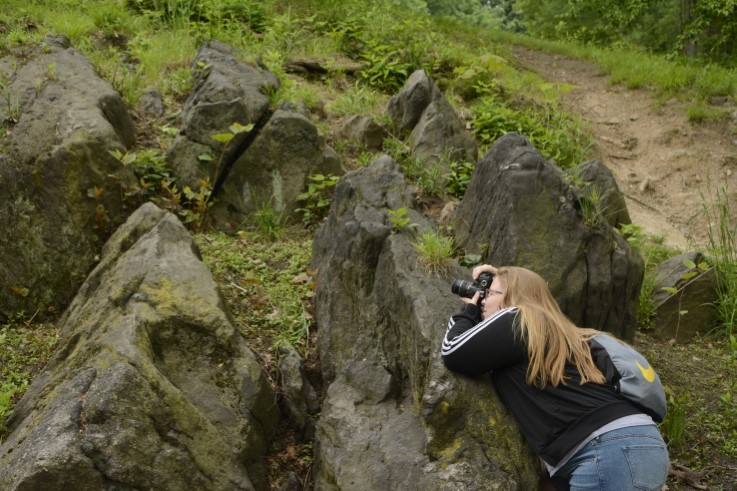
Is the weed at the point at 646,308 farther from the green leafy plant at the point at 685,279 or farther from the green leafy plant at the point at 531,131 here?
the green leafy plant at the point at 531,131

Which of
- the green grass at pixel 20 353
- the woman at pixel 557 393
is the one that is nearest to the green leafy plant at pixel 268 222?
the green grass at pixel 20 353

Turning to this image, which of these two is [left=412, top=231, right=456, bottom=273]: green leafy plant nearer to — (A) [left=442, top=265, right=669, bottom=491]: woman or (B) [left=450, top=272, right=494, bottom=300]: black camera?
(B) [left=450, top=272, right=494, bottom=300]: black camera

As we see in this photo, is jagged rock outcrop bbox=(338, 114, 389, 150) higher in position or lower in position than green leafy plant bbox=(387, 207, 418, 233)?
lower

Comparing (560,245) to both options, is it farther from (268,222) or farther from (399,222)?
(268,222)

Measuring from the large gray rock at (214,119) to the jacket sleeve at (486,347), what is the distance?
4534mm

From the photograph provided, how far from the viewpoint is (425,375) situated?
14.3ft

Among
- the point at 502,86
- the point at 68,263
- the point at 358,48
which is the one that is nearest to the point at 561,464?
the point at 68,263

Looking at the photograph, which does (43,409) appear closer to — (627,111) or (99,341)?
(99,341)

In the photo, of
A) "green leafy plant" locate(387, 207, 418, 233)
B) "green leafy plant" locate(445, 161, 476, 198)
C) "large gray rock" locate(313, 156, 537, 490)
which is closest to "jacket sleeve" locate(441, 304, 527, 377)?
"large gray rock" locate(313, 156, 537, 490)

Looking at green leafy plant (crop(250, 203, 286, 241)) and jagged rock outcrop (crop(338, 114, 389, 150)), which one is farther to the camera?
jagged rock outcrop (crop(338, 114, 389, 150))

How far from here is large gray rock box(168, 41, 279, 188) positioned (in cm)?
785

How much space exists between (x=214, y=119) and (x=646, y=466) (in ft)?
19.6

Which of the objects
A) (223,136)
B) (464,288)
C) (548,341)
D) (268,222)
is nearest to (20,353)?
(268,222)

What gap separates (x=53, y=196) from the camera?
6.60 meters
